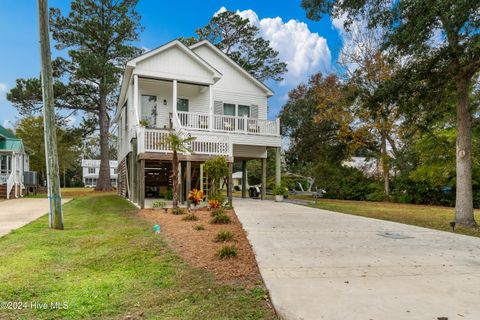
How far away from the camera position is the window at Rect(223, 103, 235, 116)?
18.5m

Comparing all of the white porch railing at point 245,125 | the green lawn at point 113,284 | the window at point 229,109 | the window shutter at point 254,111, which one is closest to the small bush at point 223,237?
the green lawn at point 113,284

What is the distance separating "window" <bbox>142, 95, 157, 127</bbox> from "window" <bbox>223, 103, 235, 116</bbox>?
3.72m

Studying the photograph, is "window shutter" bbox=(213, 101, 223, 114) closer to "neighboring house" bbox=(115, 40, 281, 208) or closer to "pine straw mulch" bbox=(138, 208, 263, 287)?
"neighboring house" bbox=(115, 40, 281, 208)

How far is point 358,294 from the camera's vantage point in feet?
12.5

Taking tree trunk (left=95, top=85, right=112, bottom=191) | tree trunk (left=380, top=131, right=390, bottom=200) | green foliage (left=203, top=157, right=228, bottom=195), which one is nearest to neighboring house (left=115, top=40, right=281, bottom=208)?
green foliage (left=203, top=157, right=228, bottom=195)

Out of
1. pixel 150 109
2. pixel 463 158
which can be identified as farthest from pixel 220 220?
pixel 150 109

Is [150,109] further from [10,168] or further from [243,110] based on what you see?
[10,168]

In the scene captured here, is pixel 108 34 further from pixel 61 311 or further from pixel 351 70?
pixel 61 311

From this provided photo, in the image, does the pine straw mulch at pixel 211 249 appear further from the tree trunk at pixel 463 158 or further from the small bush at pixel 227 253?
the tree trunk at pixel 463 158

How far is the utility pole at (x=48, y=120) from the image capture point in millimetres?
7988

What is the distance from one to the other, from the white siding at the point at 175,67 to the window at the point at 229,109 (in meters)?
3.11

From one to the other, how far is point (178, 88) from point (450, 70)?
37.3ft

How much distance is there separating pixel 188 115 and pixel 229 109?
174 inches

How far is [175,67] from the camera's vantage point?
14.9 meters
